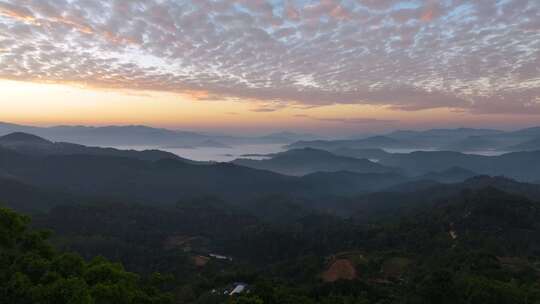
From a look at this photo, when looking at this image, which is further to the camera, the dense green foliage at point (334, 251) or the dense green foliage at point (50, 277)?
the dense green foliage at point (334, 251)

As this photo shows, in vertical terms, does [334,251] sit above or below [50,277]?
below

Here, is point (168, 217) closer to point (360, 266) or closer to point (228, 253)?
point (228, 253)

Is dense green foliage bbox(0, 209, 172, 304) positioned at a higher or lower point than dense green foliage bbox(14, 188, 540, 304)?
higher

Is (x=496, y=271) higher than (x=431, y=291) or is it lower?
lower

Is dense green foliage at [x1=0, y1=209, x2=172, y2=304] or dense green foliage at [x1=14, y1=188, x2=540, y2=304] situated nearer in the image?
dense green foliage at [x1=0, y1=209, x2=172, y2=304]

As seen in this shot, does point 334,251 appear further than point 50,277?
Yes

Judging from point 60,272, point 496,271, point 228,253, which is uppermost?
point 60,272

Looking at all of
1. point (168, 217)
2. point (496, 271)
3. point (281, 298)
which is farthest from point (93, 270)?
point (168, 217)

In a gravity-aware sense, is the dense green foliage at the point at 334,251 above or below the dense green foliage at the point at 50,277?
below
